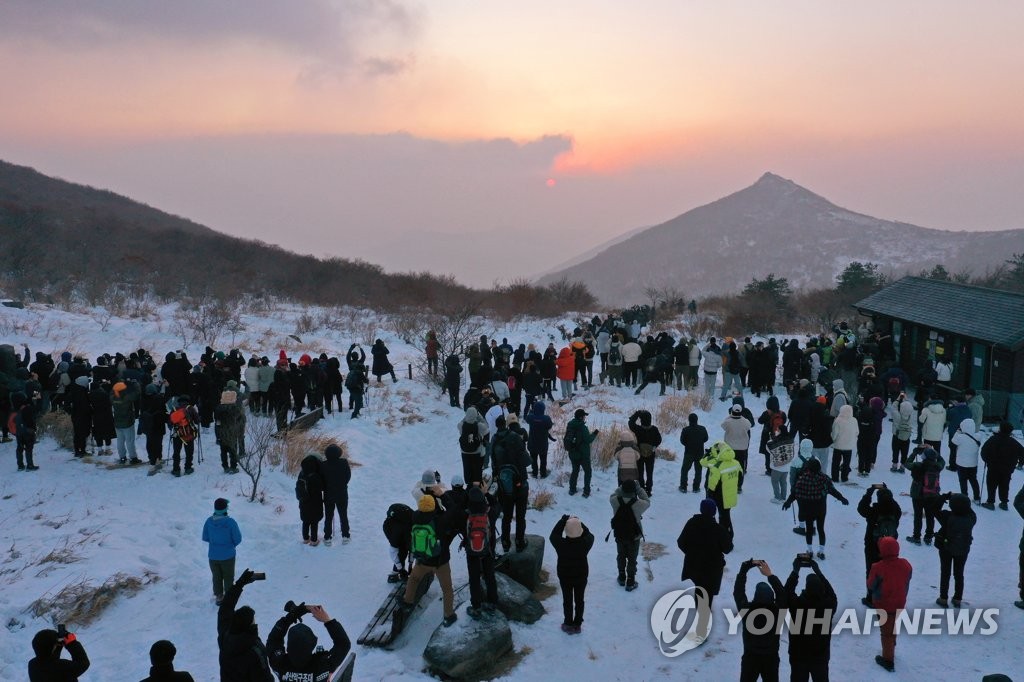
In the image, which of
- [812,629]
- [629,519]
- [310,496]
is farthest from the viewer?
[310,496]

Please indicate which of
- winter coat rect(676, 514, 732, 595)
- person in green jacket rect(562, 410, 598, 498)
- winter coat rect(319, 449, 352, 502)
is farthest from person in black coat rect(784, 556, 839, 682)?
winter coat rect(319, 449, 352, 502)

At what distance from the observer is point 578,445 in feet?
38.1

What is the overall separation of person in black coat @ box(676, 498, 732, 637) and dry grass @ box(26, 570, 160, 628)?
22.3ft

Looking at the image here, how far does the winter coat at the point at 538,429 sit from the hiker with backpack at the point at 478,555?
4797mm

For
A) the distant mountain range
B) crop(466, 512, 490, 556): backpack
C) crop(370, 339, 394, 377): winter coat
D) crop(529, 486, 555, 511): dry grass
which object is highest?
the distant mountain range

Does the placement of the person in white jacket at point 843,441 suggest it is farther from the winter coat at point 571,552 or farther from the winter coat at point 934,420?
the winter coat at point 571,552

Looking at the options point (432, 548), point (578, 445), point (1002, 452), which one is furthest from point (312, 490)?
point (1002, 452)

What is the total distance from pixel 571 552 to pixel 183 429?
7929mm

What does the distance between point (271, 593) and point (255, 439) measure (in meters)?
4.74

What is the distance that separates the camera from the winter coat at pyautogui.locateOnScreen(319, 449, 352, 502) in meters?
9.50

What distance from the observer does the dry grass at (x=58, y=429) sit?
43.3ft

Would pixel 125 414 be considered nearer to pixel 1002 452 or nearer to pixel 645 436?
pixel 645 436

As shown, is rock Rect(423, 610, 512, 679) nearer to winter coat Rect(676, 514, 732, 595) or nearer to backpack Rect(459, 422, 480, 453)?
winter coat Rect(676, 514, 732, 595)

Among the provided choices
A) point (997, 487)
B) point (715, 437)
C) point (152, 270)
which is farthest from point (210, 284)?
point (997, 487)
